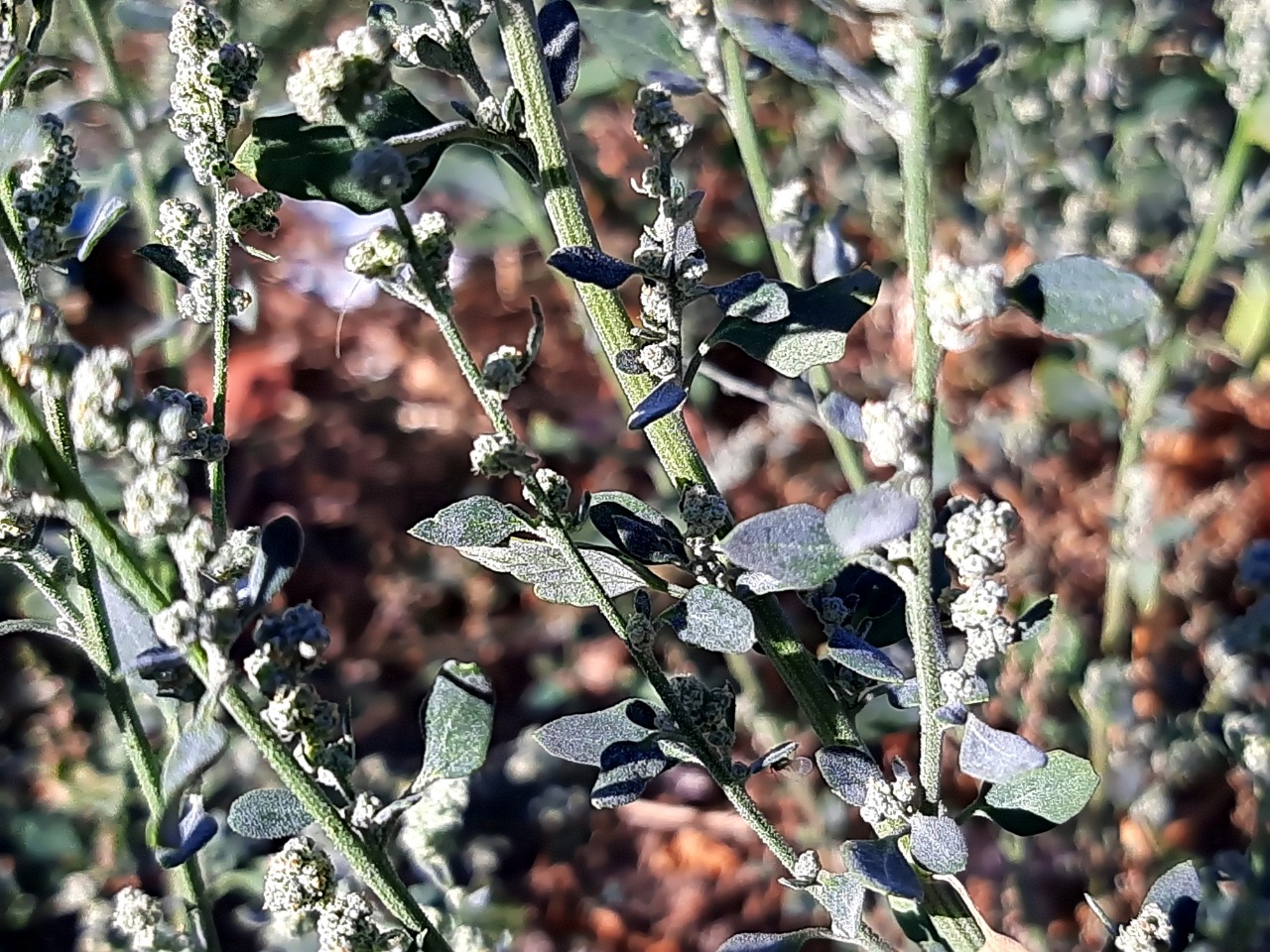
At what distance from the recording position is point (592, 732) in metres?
0.72

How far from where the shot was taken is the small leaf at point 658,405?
0.57 meters

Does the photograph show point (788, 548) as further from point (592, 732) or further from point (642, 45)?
point (642, 45)

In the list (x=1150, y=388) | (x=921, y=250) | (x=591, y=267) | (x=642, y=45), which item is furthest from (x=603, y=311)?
(x=1150, y=388)


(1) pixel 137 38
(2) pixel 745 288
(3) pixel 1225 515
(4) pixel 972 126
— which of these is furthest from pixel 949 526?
(1) pixel 137 38

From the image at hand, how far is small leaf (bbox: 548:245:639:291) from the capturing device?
56 centimetres

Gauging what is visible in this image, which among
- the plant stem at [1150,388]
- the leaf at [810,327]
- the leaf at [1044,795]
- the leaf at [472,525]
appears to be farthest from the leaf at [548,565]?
the plant stem at [1150,388]

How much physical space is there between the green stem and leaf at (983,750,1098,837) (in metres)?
0.09

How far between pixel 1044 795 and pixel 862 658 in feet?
0.45

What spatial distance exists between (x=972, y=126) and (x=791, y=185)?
1.53 m

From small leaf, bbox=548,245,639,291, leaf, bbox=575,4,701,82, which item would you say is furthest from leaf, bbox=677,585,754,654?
leaf, bbox=575,4,701,82

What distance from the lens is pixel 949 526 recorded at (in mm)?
587

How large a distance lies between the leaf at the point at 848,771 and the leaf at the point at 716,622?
3.9 inches

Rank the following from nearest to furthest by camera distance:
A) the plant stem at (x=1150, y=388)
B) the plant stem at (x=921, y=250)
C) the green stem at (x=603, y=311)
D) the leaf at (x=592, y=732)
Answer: the plant stem at (x=921, y=250) → the green stem at (x=603, y=311) → the leaf at (x=592, y=732) → the plant stem at (x=1150, y=388)

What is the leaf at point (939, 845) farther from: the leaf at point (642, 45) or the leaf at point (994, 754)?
the leaf at point (642, 45)
